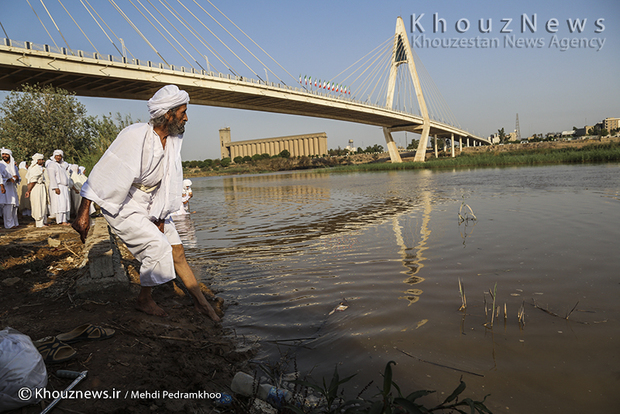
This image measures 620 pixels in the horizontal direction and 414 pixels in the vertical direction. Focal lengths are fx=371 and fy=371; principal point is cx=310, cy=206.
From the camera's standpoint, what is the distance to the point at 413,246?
4918 millimetres

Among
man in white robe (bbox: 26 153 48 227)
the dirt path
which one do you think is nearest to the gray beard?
the dirt path

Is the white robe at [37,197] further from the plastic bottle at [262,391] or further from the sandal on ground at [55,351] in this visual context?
the plastic bottle at [262,391]

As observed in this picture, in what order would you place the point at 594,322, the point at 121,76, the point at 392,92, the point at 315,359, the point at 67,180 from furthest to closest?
the point at 392,92 → the point at 121,76 → the point at 67,180 → the point at 594,322 → the point at 315,359

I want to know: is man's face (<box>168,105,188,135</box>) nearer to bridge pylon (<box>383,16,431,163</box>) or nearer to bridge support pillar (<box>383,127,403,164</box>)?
bridge pylon (<box>383,16,431,163</box>)

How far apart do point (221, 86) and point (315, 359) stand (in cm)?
2871

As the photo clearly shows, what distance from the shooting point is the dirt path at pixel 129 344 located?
1593mm

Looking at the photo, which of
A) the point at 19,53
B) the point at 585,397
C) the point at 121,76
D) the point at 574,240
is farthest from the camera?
the point at 121,76

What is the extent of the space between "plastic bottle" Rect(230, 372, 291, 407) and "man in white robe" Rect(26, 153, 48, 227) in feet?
28.2

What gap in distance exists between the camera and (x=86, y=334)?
1.98 metres

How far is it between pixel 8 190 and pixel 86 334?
821 cm

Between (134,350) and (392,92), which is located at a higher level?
(392,92)

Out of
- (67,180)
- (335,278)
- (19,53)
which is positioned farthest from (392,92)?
(335,278)

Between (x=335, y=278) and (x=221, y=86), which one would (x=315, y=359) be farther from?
(x=221, y=86)

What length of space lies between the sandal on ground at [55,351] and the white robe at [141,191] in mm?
731
